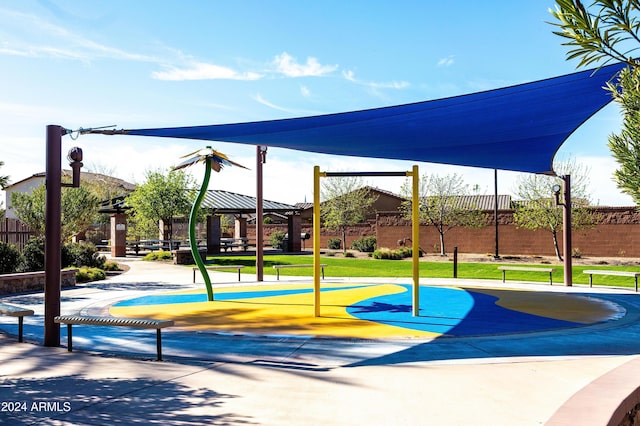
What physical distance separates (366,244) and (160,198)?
38.3 feet

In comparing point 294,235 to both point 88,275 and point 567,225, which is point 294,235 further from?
point 567,225

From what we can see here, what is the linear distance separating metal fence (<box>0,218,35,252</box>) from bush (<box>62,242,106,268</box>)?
127 cm

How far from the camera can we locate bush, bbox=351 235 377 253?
3184 cm

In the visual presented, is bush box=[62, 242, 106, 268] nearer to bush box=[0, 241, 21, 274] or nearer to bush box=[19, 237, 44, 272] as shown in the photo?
bush box=[19, 237, 44, 272]

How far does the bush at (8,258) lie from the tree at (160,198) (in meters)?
11.8

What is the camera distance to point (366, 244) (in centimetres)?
3191

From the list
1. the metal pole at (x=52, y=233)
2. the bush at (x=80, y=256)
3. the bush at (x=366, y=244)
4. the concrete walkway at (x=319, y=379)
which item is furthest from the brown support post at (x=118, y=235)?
the metal pole at (x=52, y=233)

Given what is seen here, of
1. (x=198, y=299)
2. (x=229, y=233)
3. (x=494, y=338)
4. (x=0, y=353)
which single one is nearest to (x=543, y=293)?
(x=494, y=338)

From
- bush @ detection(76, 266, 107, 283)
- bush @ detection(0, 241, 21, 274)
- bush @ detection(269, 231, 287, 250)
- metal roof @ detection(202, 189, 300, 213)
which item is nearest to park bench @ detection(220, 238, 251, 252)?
metal roof @ detection(202, 189, 300, 213)

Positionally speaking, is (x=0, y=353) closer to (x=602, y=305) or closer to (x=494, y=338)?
(x=494, y=338)

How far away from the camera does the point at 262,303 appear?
450 inches

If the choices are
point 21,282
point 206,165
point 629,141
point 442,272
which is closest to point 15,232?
point 21,282

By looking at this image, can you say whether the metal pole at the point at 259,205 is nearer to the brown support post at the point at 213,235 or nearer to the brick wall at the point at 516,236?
the brown support post at the point at 213,235

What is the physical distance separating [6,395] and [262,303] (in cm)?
675
